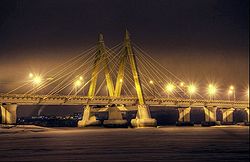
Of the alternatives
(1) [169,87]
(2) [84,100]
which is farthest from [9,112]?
(1) [169,87]

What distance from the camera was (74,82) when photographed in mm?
111875

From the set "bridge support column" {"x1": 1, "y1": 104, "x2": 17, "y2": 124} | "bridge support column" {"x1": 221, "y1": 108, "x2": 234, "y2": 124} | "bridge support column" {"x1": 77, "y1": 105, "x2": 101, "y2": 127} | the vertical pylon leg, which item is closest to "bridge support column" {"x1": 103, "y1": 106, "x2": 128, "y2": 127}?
"bridge support column" {"x1": 77, "y1": 105, "x2": 101, "y2": 127}

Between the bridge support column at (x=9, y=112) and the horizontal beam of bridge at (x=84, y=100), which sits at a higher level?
the horizontal beam of bridge at (x=84, y=100)

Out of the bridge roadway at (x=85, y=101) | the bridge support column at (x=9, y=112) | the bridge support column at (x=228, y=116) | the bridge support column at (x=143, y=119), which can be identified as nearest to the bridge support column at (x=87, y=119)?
the bridge roadway at (x=85, y=101)

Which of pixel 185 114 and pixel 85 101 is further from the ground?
pixel 85 101

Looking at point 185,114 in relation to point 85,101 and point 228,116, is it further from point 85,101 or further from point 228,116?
point 85,101

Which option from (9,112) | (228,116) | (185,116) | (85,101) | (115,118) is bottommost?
(115,118)

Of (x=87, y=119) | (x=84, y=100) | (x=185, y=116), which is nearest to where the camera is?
(x=84, y=100)

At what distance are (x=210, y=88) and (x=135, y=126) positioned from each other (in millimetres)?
38640

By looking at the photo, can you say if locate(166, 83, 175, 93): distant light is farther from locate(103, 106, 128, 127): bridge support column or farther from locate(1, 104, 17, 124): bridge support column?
locate(1, 104, 17, 124): bridge support column

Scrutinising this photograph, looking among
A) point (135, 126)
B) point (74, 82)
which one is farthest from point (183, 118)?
point (74, 82)

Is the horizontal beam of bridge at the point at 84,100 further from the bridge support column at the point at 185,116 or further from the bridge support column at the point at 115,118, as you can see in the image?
the bridge support column at the point at 185,116

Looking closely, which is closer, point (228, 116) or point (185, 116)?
point (185, 116)

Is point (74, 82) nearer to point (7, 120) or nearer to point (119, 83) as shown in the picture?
point (119, 83)
